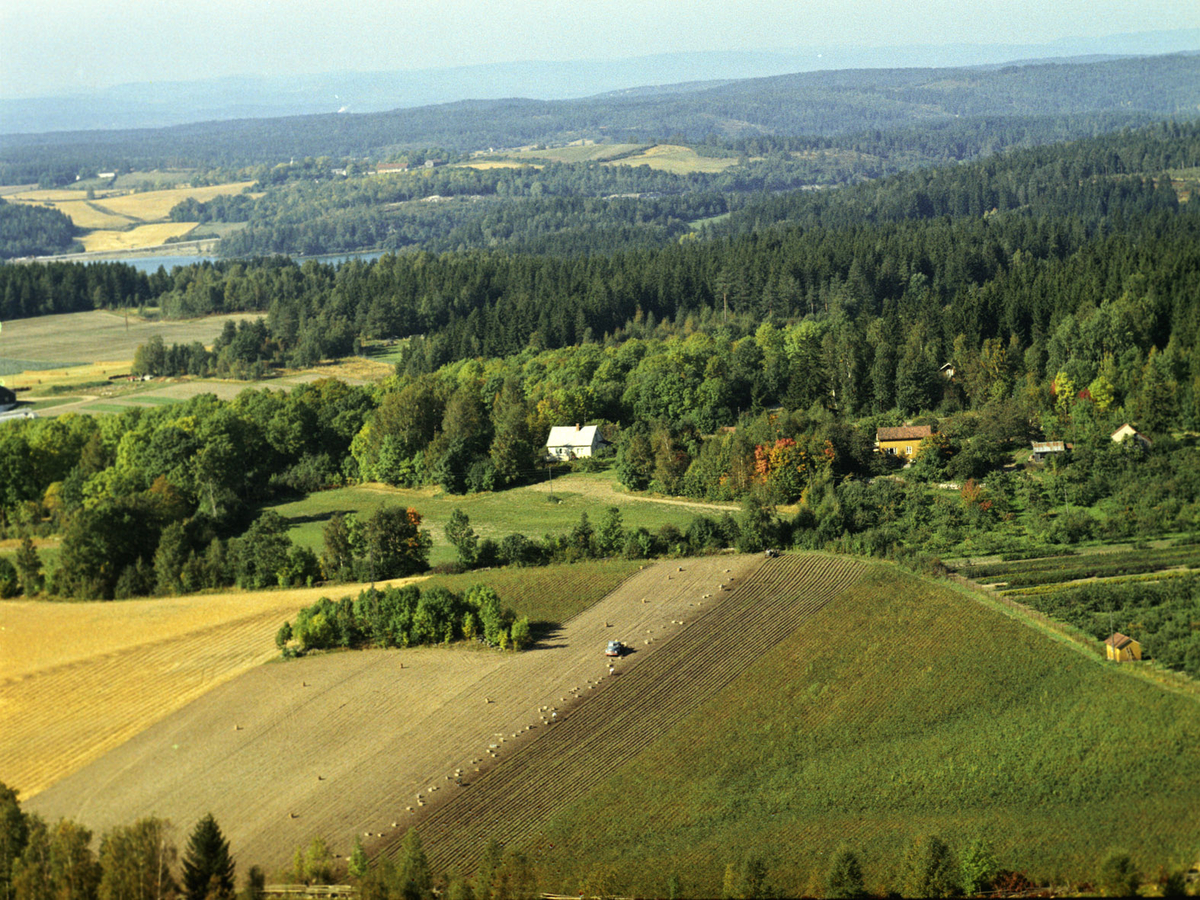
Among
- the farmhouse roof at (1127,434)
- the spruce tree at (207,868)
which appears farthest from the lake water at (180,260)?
the spruce tree at (207,868)

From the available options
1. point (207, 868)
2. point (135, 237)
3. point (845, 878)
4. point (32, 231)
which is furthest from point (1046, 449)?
point (135, 237)

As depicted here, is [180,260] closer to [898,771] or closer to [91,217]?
[91,217]

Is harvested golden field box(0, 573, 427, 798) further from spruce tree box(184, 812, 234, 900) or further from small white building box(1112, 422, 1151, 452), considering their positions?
small white building box(1112, 422, 1151, 452)

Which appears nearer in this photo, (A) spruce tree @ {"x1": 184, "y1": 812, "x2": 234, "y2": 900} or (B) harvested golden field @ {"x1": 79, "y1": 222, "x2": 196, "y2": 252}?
(A) spruce tree @ {"x1": 184, "y1": 812, "x2": 234, "y2": 900}

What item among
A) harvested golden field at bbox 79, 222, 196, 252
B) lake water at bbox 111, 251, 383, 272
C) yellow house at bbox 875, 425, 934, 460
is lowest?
yellow house at bbox 875, 425, 934, 460

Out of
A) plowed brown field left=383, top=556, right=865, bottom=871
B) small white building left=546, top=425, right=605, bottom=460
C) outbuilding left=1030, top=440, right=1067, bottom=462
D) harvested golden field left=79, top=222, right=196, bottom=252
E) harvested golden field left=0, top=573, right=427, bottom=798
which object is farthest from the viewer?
harvested golden field left=79, top=222, right=196, bottom=252

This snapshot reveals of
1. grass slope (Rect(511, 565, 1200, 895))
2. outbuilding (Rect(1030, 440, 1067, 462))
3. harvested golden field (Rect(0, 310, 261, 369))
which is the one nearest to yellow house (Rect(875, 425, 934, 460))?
outbuilding (Rect(1030, 440, 1067, 462))
